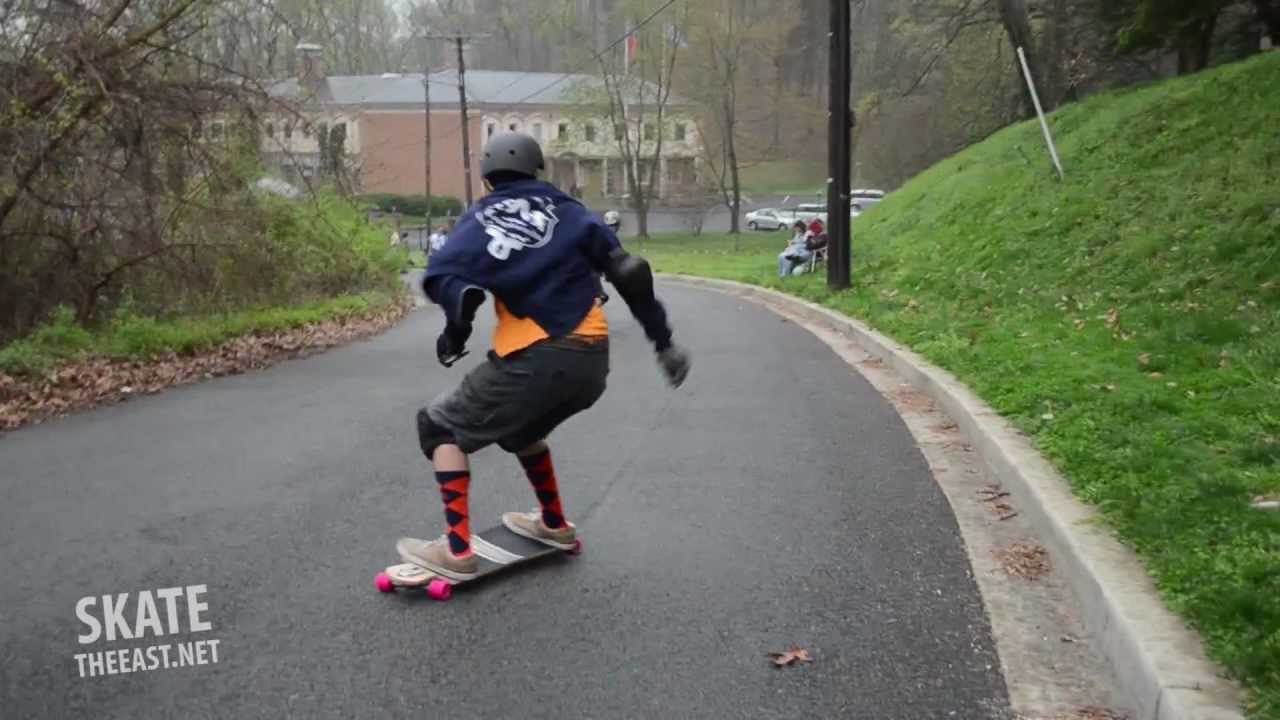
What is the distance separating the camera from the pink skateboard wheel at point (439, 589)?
15.3 feet

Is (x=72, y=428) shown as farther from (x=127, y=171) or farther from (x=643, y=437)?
(x=127, y=171)

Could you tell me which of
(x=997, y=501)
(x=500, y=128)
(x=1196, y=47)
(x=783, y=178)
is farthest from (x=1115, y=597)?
(x=783, y=178)

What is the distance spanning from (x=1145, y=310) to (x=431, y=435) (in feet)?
21.8

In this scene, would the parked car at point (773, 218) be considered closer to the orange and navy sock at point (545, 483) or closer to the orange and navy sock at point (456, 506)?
the orange and navy sock at point (545, 483)

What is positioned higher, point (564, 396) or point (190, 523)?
point (564, 396)

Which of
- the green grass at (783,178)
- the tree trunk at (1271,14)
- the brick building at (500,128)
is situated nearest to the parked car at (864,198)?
the brick building at (500,128)

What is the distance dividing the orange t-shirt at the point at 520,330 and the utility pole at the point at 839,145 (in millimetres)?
12958

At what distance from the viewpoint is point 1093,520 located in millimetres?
5004

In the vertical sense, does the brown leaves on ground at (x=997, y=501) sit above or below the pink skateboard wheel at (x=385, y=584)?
below

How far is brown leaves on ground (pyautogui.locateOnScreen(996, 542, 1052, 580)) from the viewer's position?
4.94m

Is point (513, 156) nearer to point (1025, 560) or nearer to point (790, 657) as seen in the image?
point (790, 657)

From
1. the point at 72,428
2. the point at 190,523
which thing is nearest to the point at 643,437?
the point at 190,523

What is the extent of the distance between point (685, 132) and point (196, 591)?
2464 inches

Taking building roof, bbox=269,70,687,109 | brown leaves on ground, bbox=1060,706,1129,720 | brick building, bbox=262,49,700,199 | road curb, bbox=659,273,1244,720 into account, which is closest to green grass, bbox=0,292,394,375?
road curb, bbox=659,273,1244,720
